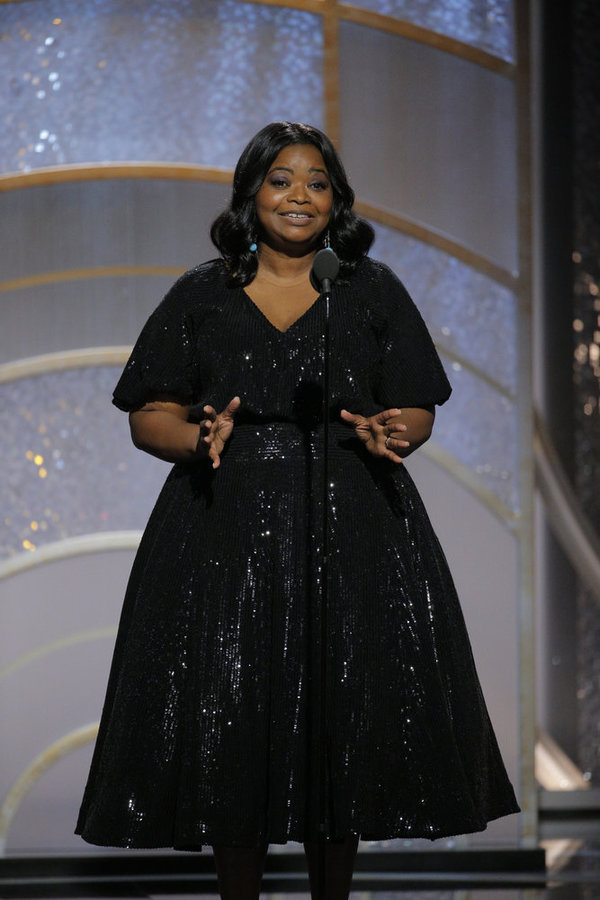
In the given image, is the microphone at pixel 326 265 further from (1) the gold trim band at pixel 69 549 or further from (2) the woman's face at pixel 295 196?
(1) the gold trim band at pixel 69 549

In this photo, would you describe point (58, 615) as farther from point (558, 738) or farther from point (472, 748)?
point (558, 738)

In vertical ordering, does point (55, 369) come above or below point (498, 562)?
above

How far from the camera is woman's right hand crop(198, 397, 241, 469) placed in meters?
1.97

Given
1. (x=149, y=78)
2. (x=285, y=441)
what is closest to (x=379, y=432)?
(x=285, y=441)

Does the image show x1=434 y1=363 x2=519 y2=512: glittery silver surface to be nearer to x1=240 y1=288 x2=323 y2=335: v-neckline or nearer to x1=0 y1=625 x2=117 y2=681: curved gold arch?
x1=0 y1=625 x2=117 y2=681: curved gold arch

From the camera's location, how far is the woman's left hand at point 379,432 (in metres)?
2.02

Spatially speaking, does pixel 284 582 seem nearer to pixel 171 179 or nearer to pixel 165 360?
pixel 165 360

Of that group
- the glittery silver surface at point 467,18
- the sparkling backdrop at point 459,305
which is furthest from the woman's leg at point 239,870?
the glittery silver surface at point 467,18

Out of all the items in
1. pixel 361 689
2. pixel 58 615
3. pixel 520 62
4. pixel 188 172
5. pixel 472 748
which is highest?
pixel 520 62

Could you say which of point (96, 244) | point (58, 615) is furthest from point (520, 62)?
point (58, 615)

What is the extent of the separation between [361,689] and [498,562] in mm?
1525

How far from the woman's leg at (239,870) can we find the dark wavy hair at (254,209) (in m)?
0.93

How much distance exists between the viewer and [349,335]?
225 cm

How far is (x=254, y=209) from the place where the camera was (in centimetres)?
229
